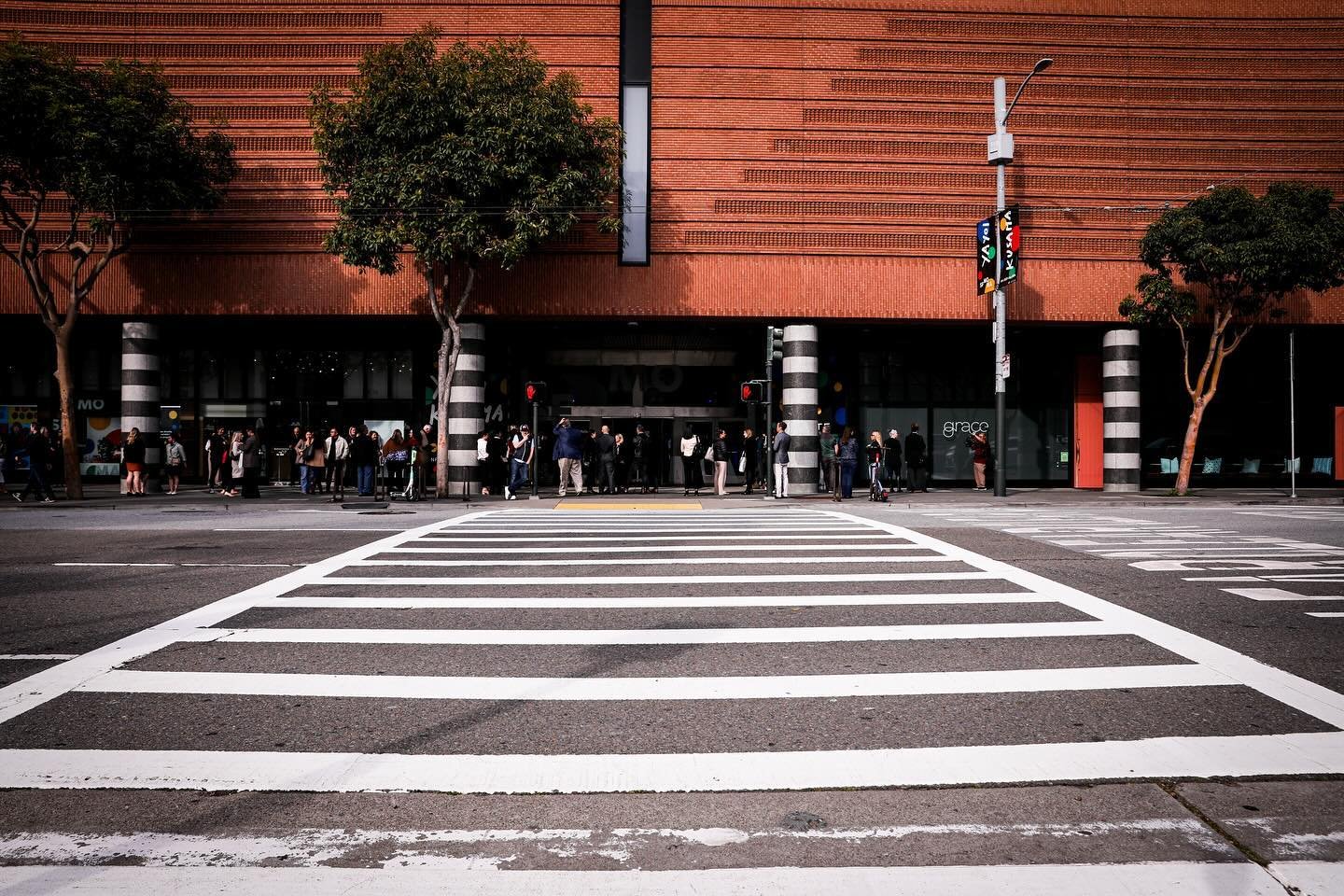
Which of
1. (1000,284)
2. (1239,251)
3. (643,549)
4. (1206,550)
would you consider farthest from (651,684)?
(1239,251)

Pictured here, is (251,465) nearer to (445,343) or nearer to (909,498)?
(445,343)

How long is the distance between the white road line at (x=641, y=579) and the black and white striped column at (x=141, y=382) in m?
21.0

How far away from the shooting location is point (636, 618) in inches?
286

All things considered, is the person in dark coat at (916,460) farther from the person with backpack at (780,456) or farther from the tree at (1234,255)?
the tree at (1234,255)

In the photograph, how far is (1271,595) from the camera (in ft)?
27.3

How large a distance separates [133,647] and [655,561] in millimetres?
5743

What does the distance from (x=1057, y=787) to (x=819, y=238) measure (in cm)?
2343

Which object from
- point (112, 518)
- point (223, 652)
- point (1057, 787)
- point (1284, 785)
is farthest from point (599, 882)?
point (112, 518)

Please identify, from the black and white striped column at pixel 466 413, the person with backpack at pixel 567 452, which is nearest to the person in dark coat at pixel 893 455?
the person with backpack at pixel 567 452

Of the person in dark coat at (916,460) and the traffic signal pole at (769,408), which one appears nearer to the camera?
the traffic signal pole at (769,408)

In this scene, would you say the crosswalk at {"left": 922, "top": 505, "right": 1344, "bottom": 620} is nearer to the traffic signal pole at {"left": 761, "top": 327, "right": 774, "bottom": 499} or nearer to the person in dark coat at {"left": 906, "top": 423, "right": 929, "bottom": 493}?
the traffic signal pole at {"left": 761, "top": 327, "right": 774, "bottom": 499}

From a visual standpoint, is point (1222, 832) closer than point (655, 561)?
Yes

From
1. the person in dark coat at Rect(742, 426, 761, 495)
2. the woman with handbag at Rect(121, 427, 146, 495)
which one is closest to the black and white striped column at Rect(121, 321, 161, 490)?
the woman with handbag at Rect(121, 427, 146, 495)

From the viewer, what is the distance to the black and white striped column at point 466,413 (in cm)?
2595
